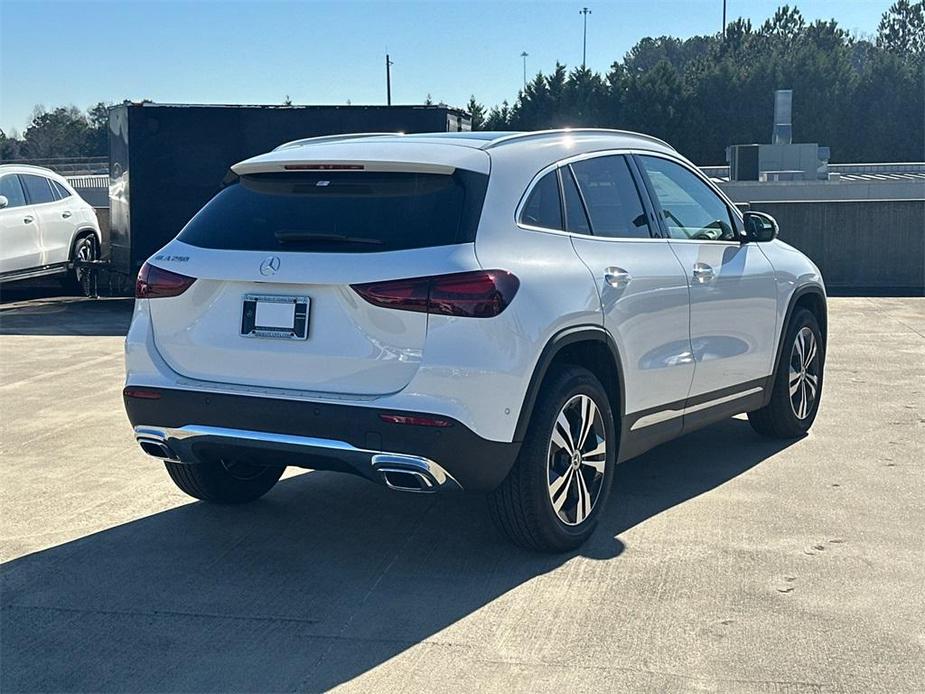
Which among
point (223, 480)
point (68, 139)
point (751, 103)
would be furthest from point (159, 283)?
point (68, 139)

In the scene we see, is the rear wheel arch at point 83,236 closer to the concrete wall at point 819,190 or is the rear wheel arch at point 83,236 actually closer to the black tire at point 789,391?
the black tire at point 789,391

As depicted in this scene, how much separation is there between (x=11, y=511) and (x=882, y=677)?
4108 mm

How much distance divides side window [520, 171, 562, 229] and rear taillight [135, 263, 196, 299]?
4.66 ft

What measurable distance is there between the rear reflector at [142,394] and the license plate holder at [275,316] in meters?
0.50

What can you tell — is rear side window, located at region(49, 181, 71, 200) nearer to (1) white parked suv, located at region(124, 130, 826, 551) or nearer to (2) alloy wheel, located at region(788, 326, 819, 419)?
(1) white parked suv, located at region(124, 130, 826, 551)

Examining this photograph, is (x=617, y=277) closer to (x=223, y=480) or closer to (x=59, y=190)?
(x=223, y=480)

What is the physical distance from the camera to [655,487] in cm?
654

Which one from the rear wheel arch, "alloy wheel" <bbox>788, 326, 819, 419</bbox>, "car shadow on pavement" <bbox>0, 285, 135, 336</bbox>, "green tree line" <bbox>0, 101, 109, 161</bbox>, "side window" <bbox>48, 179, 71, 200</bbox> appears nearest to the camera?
"alloy wheel" <bbox>788, 326, 819, 419</bbox>

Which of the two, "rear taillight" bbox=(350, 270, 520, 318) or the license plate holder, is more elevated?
"rear taillight" bbox=(350, 270, 520, 318)

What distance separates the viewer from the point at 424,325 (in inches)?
184

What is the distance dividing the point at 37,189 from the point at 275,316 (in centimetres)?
1207

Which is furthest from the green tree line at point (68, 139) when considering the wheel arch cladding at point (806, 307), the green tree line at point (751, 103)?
the wheel arch cladding at point (806, 307)

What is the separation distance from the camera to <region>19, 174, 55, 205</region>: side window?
15.7 meters

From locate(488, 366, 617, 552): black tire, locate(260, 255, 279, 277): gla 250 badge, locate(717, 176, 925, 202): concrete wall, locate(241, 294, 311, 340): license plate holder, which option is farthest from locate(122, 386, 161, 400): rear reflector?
locate(717, 176, 925, 202): concrete wall
